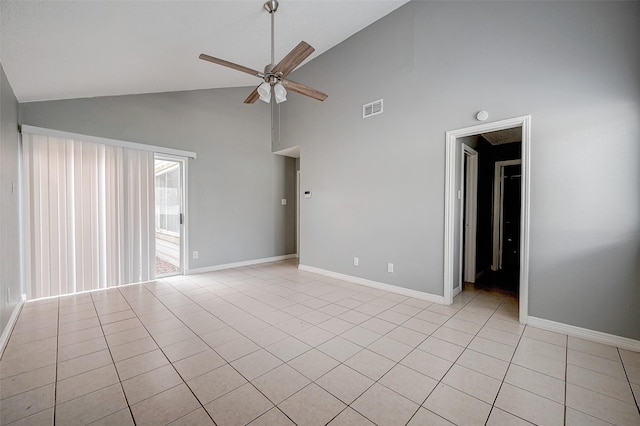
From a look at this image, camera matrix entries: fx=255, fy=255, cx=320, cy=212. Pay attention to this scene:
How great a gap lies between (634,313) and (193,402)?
357 cm

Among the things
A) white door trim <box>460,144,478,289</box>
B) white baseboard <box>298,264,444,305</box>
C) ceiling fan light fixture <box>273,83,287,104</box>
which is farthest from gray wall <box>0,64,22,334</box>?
white door trim <box>460,144,478,289</box>

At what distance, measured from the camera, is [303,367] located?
1.94 m

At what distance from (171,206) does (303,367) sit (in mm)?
4056

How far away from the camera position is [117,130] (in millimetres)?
3938

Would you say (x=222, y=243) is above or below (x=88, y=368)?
above

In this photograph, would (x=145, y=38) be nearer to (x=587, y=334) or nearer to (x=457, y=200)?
(x=457, y=200)

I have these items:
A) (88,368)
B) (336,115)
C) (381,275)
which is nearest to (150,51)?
(336,115)

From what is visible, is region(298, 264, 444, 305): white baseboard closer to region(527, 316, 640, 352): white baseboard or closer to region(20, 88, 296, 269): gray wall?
region(527, 316, 640, 352): white baseboard

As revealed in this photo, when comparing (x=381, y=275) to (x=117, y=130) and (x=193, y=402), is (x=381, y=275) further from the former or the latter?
(x=117, y=130)

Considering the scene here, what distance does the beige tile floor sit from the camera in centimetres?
151

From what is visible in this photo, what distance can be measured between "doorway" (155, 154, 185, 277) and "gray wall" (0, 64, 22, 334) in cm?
172

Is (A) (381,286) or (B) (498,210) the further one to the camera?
(B) (498,210)

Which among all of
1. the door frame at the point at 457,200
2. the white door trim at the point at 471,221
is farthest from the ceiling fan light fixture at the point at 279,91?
the white door trim at the point at 471,221

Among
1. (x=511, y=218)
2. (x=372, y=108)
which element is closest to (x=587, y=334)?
(x=372, y=108)
